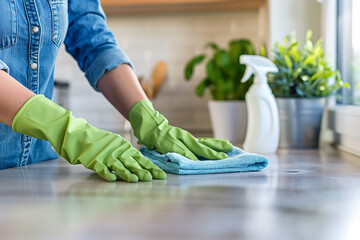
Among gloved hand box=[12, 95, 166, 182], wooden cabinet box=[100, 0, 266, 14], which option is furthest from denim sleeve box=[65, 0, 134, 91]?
wooden cabinet box=[100, 0, 266, 14]

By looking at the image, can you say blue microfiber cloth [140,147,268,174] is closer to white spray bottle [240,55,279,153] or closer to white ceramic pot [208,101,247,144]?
white spray bottle [240,55,279,153]

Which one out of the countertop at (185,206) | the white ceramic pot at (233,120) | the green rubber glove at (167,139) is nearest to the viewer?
the countertop at (185,206)

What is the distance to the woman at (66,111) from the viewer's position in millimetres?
695

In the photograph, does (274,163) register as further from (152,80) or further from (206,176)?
(152,80)

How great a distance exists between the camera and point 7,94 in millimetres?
689

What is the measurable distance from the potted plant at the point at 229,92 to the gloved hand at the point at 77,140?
3.10 ft

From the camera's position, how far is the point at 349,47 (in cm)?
153

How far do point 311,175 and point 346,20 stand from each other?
993mm

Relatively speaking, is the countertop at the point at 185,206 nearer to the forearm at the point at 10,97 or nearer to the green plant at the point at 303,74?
the forearm at the point at 10,97

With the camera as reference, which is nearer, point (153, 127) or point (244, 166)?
point (244, 166)

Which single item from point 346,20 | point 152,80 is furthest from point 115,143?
point 152,80

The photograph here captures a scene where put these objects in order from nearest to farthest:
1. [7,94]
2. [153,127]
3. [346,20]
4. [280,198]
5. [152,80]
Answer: [280,198]
[7,94]
[153,127]
[346,20]
[152,80]

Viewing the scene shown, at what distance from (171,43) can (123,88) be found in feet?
4.92

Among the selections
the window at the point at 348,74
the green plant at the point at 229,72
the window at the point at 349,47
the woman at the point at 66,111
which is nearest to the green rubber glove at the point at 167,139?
the woman at the point at 66,111
